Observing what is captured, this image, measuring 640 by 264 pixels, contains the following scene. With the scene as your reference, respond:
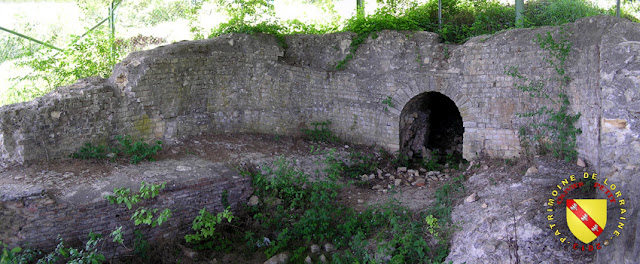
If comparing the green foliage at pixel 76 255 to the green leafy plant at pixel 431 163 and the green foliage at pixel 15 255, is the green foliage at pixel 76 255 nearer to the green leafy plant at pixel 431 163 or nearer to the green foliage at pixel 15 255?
the green foliage at pixel 15 255

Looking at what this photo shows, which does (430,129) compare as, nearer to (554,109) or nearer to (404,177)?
(404,177)

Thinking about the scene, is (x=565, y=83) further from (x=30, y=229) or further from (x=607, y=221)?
(x=30, y=229)

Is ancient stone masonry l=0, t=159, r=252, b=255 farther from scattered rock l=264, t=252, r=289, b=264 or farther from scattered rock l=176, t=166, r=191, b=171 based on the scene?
scattered rock l=264, t=252, r=289, b=264

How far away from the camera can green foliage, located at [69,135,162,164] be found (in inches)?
319

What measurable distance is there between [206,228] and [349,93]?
12.4 ft

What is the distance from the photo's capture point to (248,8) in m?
10.1

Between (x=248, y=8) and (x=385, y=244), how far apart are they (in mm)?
5788

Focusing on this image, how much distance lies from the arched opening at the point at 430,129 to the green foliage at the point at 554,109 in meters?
1.88

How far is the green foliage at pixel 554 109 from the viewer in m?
7.56

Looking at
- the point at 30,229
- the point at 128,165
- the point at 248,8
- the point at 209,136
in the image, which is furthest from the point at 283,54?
the point at 30,229

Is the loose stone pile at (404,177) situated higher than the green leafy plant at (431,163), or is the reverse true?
the green leafy plant at (431,163)

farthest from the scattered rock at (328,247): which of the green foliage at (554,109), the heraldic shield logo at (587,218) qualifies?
the green foliage at (554,109)

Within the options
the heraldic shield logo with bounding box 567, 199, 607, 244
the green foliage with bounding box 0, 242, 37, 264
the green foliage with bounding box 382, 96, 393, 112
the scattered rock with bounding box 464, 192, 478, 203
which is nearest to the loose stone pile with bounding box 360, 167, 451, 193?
the green foliage with bounding box 382, 96, 393, 112

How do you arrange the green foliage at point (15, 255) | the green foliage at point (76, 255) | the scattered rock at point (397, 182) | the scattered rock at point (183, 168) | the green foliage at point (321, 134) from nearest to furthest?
the green foliage at point (15, 255) < the green foliage at point (76, 255) < the scattered rock at point (183, 168) < the scattered rock at point (397, 182) < the green foliage at point (321, 134)
